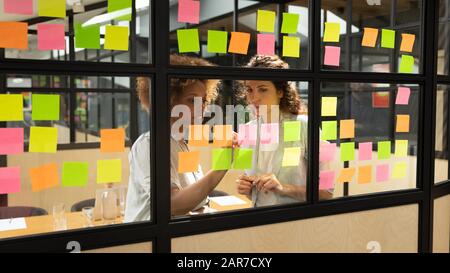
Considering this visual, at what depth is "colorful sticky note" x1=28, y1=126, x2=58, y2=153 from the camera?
1.45m

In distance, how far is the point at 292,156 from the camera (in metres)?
2.01

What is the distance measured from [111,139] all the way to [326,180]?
3.21 ft

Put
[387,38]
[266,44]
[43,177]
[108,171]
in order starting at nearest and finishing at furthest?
[43,177]
[108,171]
[266,44]
[387,38]

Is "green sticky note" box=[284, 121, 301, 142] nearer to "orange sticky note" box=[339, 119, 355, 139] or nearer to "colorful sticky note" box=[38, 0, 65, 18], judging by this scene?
"orange sticky note" box=[339, 119, 355, 139]

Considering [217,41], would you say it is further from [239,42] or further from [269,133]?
[269,133]

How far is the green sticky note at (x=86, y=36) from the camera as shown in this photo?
1482 mm

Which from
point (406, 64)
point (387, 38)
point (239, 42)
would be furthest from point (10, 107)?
point (406, 64)

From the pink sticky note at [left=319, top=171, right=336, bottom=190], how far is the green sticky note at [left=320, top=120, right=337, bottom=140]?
16 centimetres

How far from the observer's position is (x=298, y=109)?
2078 millimetres

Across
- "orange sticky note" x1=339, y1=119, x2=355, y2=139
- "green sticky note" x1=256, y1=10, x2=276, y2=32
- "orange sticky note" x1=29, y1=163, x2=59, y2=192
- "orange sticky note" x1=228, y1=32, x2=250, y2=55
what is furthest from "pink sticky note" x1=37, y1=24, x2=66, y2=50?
"orange sticky note" x1=339, y1=119, x2=355, y2=139

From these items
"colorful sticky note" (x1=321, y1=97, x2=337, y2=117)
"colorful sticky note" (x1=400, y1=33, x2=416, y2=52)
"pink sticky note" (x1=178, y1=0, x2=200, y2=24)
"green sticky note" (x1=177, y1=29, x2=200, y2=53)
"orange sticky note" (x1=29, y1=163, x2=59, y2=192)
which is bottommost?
"orange sticky note" (x1=29, y1=163, x2=59, y2=192)

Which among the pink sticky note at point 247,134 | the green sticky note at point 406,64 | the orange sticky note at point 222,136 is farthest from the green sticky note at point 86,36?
the green sticky note at point 406,64

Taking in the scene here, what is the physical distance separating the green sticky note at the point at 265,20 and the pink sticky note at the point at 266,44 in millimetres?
28

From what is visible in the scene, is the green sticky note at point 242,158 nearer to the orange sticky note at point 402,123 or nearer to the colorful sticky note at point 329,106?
the colorful sticky note at point 329,106
